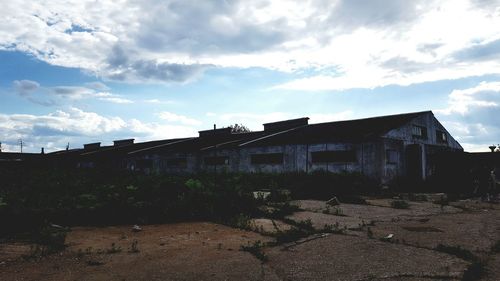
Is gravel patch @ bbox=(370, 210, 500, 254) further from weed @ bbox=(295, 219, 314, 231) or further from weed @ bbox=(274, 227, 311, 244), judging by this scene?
weed @ bbox=(274, 227, 311, 244)

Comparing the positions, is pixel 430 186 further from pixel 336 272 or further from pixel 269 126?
pixel 336 272

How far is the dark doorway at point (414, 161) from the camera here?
19812 millimetres

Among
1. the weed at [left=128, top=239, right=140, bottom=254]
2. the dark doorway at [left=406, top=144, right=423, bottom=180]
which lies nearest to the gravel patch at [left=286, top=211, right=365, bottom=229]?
the weed at [left=128, top=239, right=140, bottom=254]

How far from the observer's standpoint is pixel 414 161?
20.2 metres

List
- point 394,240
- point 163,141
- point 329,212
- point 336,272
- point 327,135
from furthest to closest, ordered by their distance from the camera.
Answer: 1. point 163,141
2. point 327,135
3. point 329,212
4. point 394,240
5. point 336,272

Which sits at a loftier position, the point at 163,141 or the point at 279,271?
the point at 163,141

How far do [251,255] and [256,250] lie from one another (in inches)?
4.8

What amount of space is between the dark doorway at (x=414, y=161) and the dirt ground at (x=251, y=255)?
1460cm

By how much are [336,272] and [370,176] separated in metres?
14.7

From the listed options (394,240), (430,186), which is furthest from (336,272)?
(430,186)

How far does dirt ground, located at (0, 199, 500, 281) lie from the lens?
11.2 ft

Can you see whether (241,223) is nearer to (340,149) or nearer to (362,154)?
(362,154)

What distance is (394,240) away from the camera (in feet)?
16.0

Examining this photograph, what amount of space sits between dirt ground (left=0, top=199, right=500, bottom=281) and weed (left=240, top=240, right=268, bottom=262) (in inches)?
0.9
